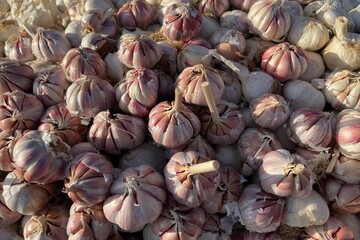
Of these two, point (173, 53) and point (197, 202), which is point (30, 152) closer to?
point (197, 202)

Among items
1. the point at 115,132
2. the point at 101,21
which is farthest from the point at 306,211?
the point at 101,21

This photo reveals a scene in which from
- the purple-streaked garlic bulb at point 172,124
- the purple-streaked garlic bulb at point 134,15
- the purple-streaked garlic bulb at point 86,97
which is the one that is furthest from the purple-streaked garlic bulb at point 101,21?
the purple-streaked garlic bulb at point 172,124

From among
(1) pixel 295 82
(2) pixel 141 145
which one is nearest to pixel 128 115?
(2) pixel 141 145

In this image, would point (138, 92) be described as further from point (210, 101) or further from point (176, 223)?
point (176, 223)

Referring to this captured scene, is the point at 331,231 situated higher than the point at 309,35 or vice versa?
the point at 309,35

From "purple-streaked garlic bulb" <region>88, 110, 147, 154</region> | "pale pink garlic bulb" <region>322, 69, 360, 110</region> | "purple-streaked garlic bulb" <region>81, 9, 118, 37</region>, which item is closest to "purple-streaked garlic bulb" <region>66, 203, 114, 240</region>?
"purple-streaked garlic bulb" <region>88, 110, 147, 154</region>

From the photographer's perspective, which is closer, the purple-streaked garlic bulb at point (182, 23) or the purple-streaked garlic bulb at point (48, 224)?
the purple-streaked garlic bulb at point (48, 224)

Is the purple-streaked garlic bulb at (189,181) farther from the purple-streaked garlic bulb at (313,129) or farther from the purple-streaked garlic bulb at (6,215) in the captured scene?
the purple-streaked garlic bulb at (6,215)

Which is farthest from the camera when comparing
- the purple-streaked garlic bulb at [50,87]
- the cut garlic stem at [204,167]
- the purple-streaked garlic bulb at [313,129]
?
the purple-streaked garlic bulb at [50,87]
